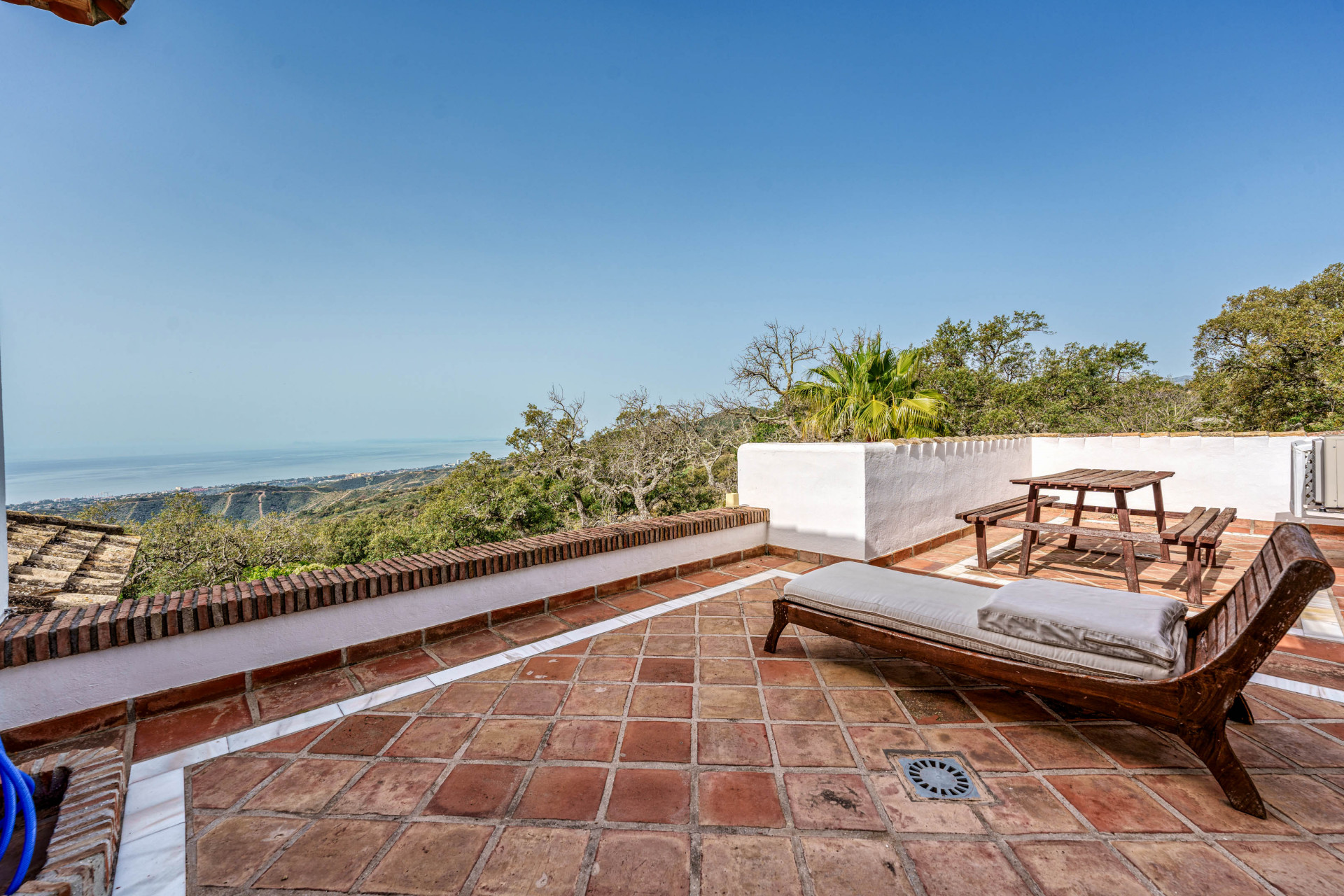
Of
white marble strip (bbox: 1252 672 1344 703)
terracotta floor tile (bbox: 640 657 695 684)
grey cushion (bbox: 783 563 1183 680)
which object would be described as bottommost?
white marble strip (bbox: 1252 672 1344 703)

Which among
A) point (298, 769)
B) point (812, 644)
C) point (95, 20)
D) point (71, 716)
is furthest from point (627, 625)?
point (95, 20)

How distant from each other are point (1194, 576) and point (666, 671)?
4008 millimetres

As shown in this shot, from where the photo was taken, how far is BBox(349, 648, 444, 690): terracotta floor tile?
2.72 m

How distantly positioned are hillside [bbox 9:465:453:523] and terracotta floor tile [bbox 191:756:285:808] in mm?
9016

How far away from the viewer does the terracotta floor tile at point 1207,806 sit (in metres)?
1.59

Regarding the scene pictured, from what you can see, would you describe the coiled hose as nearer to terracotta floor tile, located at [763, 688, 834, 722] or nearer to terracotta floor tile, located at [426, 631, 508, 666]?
terracotta floor tile, located at [426, 631, 508, 666]

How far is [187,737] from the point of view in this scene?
221cm

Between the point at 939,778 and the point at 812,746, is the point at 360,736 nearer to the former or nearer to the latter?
the point at 812,746

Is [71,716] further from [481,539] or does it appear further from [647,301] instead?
[647,301]

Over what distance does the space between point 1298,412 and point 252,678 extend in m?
20.9

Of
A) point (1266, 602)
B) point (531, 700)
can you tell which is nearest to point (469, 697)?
point (531, 700)

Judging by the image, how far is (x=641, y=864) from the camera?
1.50 meters

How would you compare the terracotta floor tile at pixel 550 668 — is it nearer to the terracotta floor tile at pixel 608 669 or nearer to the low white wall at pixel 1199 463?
the terracotta floor tile at pixel 608 669

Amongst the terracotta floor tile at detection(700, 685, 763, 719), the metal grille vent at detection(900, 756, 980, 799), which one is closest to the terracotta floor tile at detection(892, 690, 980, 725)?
the metal grille vent at detection(900, 756, 980, 799)
